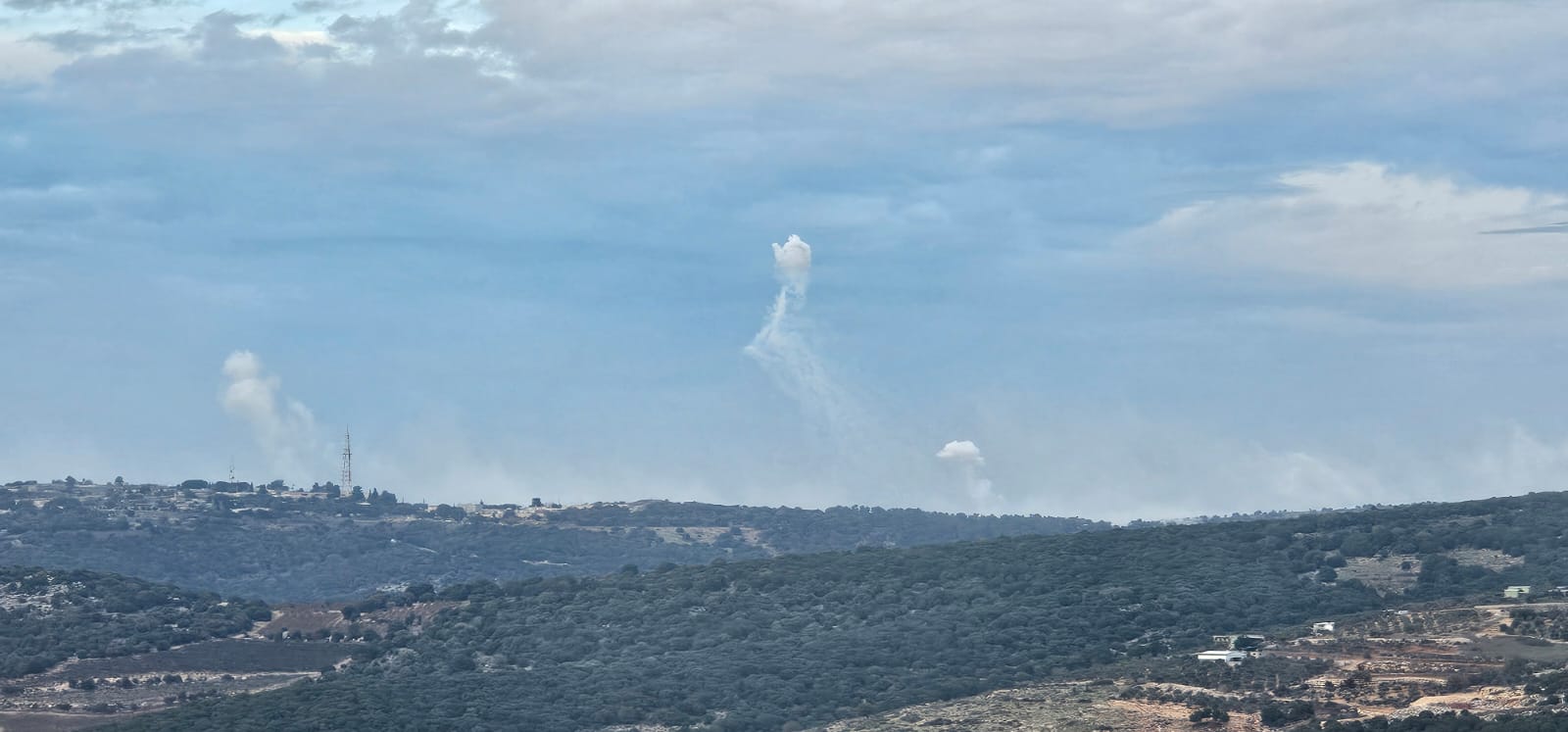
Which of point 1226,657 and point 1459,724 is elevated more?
point 1226,657

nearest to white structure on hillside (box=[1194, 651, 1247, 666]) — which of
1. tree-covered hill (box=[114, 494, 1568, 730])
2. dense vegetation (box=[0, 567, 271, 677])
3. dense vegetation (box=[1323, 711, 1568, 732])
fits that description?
tree-covered hill (box=[114, 494, 1568, 730])

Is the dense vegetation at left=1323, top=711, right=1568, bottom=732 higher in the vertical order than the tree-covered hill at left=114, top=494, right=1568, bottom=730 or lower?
lower

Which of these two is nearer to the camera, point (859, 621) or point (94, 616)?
point (859, 621)

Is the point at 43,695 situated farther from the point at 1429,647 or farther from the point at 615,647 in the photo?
the point at 1429,647

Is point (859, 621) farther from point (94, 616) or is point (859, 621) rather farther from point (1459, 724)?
point (1459, 724)

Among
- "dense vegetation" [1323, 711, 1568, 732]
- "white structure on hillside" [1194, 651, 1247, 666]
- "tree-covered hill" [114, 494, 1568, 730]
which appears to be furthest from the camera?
"tree-covered hill" [114, 494, 1568, 730]

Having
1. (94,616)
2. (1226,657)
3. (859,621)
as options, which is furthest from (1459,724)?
(94,616)

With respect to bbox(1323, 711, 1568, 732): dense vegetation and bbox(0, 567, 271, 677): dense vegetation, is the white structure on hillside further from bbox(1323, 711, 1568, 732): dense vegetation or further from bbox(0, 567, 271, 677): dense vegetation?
bbox(0, 567, 271, 677): dense vegetation
